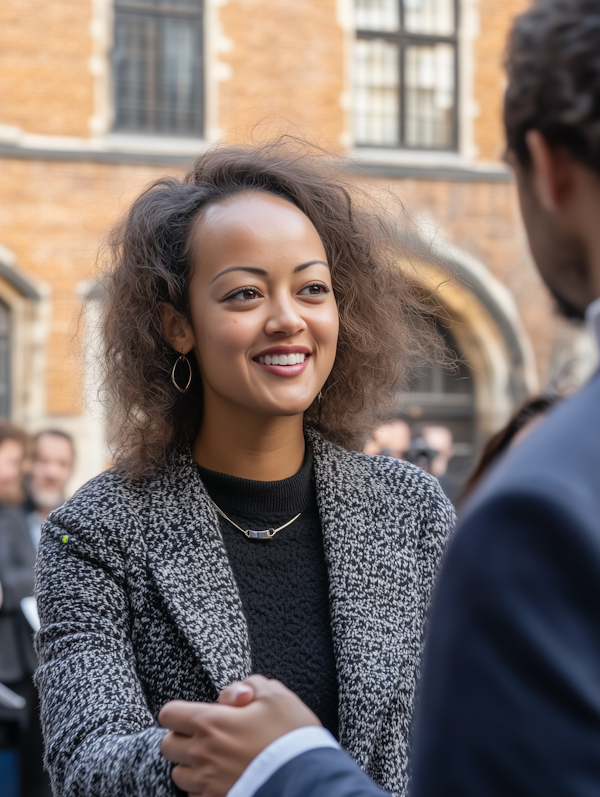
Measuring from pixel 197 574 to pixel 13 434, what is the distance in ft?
11.6

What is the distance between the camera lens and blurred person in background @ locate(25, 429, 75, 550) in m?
4.86

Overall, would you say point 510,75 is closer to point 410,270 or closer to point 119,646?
point 119,646

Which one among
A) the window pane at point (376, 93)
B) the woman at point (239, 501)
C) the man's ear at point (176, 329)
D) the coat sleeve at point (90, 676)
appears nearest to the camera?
the coat sleeve at point (90, 676)

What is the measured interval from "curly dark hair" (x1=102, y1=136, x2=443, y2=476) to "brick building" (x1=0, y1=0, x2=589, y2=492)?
7.68 m

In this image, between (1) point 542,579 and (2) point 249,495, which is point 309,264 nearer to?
(2) point 249,495

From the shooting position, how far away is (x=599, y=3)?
0.77 metres

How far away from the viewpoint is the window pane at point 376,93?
1139 cm

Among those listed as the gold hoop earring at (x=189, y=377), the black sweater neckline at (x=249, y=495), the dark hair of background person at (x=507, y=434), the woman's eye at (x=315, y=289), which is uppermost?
the woman's eye at (x=315, y=289)

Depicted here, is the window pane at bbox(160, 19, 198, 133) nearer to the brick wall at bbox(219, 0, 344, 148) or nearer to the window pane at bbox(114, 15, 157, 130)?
the window pane at bbox(114, 15, 157, 130)

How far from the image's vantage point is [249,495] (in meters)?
1.73

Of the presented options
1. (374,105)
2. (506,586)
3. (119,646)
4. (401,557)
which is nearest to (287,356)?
(401,557)

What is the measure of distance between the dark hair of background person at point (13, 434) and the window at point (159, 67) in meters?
6.56

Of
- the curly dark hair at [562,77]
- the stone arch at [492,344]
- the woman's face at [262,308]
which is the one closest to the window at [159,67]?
the stone arch at [492,344]

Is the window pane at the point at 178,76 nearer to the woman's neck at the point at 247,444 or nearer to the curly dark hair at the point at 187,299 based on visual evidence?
the curly dark hair at the point at 187,299
